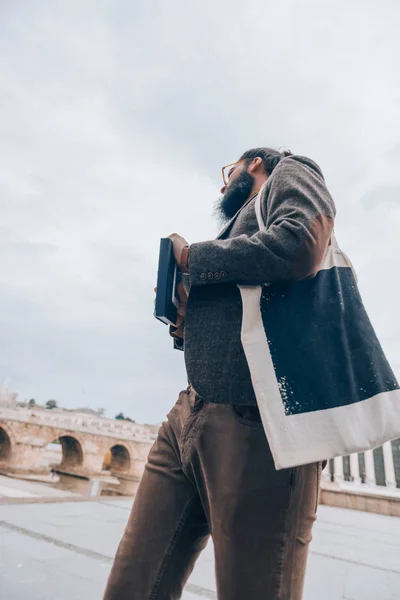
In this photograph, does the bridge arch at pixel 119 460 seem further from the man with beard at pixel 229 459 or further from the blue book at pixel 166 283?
the blue book at pixel 166 283

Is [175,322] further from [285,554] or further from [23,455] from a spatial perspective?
[23,455]

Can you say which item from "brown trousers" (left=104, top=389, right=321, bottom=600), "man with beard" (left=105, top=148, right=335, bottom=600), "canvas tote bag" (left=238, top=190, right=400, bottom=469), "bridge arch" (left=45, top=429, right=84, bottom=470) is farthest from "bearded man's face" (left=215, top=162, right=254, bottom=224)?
"bridge arch" (left=45, top=429, right=84, bottom=470)

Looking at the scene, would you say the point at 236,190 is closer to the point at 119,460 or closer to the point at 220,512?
the point at 220,512

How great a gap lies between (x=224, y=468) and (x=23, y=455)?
30064mm

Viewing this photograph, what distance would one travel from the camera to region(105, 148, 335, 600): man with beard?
0.83 m

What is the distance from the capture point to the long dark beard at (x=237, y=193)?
1.43 m

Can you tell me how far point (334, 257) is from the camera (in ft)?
3.43

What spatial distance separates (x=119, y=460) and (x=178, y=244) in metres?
36.4

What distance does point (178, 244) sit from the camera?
1133 millimetres

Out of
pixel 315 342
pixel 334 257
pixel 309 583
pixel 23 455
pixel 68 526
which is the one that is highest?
pixel 334 257

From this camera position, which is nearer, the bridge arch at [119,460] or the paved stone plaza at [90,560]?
the paved stone plaza at [90,560]

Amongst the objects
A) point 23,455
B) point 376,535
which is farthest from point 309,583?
point 23,455

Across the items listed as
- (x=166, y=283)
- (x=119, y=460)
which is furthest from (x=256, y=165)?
(x=119, y=460)

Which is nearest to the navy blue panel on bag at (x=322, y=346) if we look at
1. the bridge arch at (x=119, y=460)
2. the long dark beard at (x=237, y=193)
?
the long dark beard at (x=237, y=193)
